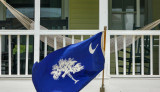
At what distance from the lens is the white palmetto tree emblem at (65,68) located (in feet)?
13.2

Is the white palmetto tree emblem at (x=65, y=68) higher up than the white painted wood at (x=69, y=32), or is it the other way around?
the white painted wood at (x=69, y=32)

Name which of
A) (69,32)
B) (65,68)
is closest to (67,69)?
(65,68)

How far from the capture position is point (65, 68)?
13.3 feet

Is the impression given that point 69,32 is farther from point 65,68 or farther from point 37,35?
point 65,68

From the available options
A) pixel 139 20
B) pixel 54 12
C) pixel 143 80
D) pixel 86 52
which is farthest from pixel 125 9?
pixel 86 52

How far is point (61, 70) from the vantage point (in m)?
4.04

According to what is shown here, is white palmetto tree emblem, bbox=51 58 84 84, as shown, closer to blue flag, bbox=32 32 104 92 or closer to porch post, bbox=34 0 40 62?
blue flag, bbox=32 32 104 92

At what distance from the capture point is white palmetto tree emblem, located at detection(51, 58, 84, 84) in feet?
13.2

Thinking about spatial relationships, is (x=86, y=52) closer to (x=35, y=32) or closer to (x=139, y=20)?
(x=35, y=32)

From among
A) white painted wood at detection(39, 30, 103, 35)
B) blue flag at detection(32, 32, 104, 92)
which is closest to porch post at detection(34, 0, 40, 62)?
white painted wood at detection(39, 30, 103, 35)

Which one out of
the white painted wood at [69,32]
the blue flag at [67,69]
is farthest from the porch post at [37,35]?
the blue flag at [67,69]

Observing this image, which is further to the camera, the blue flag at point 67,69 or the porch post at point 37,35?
the porch post at point 37,35

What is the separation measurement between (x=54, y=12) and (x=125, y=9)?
6.12 ft

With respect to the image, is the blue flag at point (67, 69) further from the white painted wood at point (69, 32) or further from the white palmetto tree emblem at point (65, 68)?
the white painted wood at point (69, 32)
